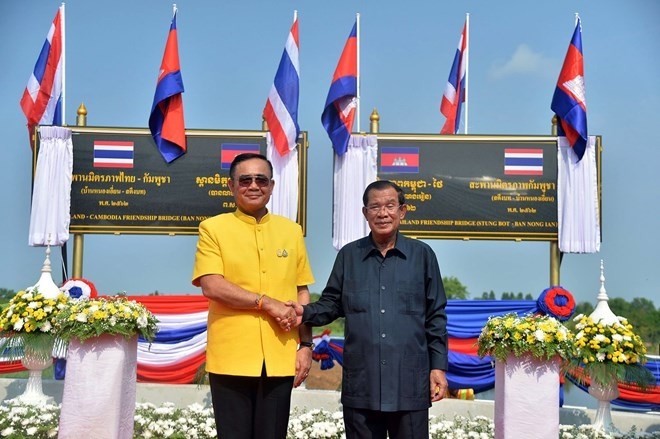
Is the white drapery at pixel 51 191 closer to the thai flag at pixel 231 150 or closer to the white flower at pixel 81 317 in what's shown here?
the thai flag at pixel 231 150

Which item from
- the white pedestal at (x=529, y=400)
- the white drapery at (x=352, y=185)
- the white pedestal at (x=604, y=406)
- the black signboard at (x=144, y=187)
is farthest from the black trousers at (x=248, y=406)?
the black signboard at (x=144, y=187)

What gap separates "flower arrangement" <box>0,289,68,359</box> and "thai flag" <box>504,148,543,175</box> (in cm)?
454

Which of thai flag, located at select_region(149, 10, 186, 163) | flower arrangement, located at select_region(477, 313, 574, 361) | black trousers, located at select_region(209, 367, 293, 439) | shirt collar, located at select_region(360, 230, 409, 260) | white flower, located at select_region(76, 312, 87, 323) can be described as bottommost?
black trousers, located at select_region(209, 367, 293, 439)

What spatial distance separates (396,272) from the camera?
2.78 m

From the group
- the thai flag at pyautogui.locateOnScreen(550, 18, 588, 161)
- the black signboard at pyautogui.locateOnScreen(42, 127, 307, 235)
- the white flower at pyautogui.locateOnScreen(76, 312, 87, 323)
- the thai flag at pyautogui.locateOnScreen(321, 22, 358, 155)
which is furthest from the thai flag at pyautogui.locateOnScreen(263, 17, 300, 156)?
the white flower at pyautogui.locateOnScreen(76, 312, 87, 323)

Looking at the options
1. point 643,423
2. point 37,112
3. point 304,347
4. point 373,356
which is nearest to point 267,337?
point 304,347

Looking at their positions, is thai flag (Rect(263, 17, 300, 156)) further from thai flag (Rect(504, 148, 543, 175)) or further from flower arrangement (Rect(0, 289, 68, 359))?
flower arrangement (Rect(0, 289, 68, 359))

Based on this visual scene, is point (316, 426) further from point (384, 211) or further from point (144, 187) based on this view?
point (144, 187)

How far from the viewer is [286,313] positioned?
2678 millimetres

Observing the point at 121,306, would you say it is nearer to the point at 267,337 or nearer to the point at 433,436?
the point at 267,337

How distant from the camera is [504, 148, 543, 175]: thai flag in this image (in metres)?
7.02

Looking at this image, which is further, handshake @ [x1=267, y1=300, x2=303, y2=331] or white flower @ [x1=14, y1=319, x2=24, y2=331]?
white flower @ [x1=14, y1=319, x2=24, y2=331]

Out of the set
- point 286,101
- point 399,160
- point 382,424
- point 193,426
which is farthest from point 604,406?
point 286,101

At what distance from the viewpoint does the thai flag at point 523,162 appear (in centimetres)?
702
